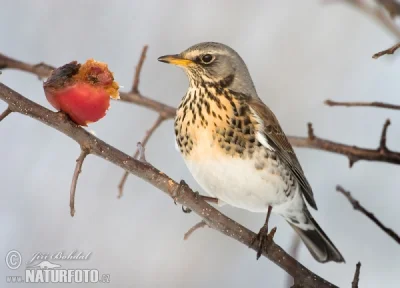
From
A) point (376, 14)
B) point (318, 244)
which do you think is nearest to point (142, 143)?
point (376, 14)

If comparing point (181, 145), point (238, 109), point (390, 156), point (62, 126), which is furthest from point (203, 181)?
point (62, 126)

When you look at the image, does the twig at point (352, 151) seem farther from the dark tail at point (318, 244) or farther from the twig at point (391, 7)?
the dark tail at point (318, 244)

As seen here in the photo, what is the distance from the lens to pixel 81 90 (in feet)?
6.56

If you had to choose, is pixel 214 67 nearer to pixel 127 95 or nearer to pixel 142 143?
pixel 127 95

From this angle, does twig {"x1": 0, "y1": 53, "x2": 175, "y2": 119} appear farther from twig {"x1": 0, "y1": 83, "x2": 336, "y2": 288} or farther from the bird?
twig {"x1": 0, "y1": 83, "x2": 336, "y2": 288}

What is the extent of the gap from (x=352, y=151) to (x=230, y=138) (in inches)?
26.5

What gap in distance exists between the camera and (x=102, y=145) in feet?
6.41

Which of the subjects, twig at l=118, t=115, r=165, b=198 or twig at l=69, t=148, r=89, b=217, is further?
twig at l=118, t=115, r=165, b=198

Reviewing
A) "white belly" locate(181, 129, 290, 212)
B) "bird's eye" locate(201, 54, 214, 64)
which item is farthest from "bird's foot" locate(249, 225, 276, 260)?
"bird's eye" locate(201, 54, 214, 64)

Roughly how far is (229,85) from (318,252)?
1.16 m

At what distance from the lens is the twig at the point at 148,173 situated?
6.21 feet

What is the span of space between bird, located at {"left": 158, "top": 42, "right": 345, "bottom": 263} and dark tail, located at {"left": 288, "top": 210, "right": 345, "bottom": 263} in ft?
0.08

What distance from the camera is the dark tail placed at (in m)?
3.40

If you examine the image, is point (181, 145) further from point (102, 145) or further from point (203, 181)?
point (102, 145)
